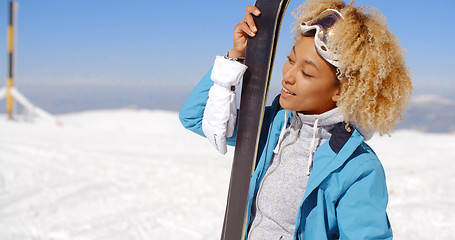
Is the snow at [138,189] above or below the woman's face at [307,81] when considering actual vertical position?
below

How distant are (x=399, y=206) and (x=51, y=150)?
5.19 meters

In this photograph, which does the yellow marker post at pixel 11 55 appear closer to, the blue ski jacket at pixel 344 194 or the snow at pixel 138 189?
the snow at pixel 138 189

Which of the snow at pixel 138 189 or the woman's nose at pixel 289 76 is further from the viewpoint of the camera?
the snow at pixel 138 189

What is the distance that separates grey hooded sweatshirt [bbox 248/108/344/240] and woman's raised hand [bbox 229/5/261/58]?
300 mm

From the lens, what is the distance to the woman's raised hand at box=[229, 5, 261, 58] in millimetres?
1265

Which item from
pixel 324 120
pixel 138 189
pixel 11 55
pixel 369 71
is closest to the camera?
pixel 369 71

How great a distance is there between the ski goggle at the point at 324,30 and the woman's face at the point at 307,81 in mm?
23

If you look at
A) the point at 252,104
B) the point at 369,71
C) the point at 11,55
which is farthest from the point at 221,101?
the point at 11,55

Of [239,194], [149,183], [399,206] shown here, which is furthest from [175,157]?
[239,194]

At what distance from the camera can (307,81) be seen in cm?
119

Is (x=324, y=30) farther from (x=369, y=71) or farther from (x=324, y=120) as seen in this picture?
(x=324, y=120)

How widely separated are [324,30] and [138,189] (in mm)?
3786

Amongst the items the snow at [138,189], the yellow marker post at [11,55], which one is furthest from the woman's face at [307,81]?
the yellow marker post at [11,55]

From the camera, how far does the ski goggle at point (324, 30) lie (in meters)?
1.15
